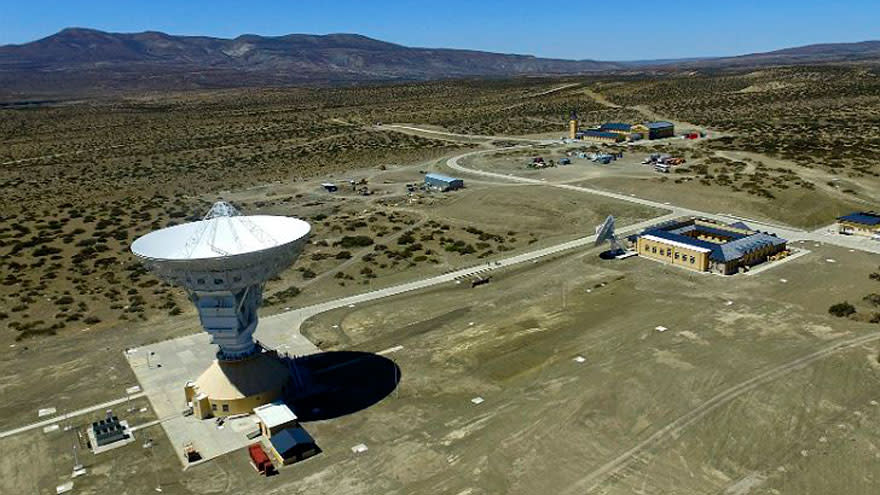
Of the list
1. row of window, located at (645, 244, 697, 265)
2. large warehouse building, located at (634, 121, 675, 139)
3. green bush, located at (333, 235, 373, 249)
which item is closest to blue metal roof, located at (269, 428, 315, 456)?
green bush, located at (333, 235, 373, 249)

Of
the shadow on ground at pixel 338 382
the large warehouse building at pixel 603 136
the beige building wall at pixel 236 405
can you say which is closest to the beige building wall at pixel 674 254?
the shadow on ground at pixel 338 382

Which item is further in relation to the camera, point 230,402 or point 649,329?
point 649,329

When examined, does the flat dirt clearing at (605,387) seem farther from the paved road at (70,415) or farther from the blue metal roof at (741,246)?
the paved road at (70,415)

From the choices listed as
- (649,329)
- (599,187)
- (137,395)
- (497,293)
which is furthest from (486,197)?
(137,395)

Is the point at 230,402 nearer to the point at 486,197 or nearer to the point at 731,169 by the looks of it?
the point at 486,197

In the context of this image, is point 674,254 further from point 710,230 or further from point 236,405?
point 236,405

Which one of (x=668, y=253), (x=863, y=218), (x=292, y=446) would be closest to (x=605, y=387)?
(x=292, y=446)
